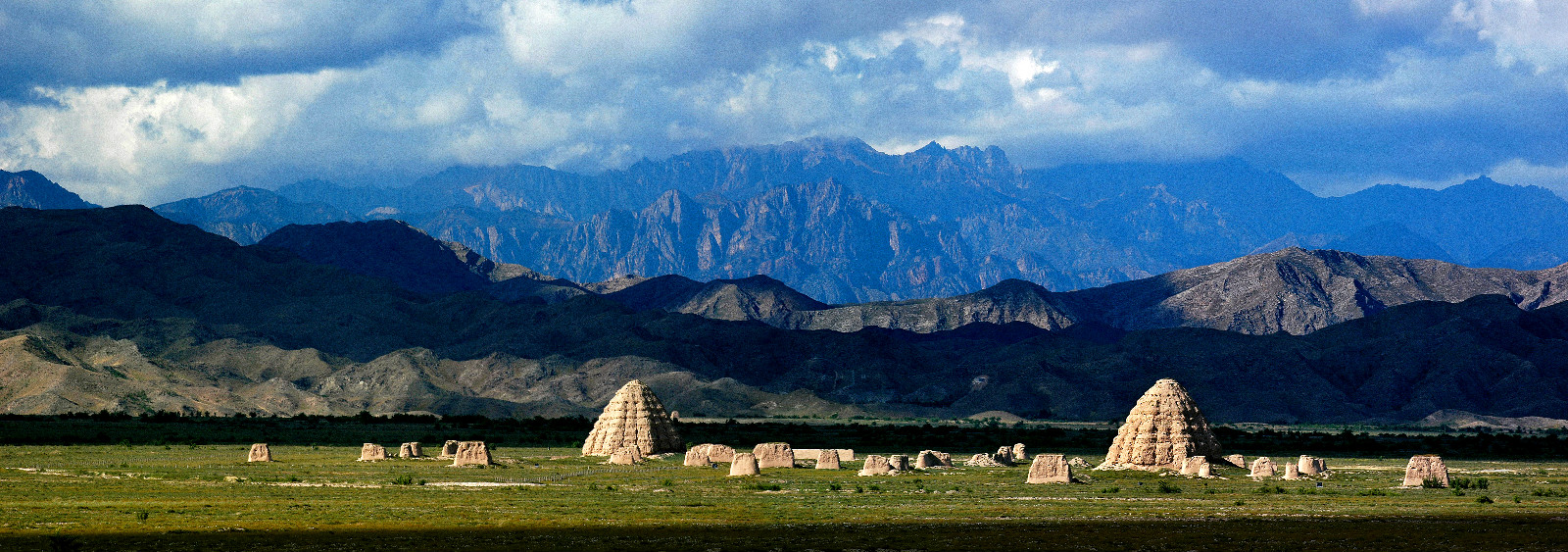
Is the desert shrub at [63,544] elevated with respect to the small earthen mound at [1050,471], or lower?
lower

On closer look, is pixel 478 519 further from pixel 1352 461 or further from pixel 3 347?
pixel 3 347

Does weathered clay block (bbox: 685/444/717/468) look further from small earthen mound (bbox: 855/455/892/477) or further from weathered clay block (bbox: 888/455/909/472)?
weathered clay block (bbox: 888/455/909/472)

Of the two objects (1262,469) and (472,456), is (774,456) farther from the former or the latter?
(1262,469)

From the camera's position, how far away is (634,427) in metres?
77.1

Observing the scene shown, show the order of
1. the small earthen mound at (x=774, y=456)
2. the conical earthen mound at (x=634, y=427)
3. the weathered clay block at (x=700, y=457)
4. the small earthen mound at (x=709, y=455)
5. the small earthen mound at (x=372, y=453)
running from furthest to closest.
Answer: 1. the conical earthen mound at (x=634, y=427)
2. the small earthen mound at (x=372, y=453)
3. the small earthen mound at (x=709, y=455)
4. the weathered clay block at (x=700, y=457)
5. the small earthen mound at (x=774, y=456)

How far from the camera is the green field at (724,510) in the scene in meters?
37.7

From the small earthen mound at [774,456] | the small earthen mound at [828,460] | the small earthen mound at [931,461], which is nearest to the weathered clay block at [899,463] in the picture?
the small earthen mound at [931,461]

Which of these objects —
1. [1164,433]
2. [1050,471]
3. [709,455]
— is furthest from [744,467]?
[1164,433]

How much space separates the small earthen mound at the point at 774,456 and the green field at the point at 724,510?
1521 mm

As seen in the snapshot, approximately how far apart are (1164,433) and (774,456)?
16.7 meters

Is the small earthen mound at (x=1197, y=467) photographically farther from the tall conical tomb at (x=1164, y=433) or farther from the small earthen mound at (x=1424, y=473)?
the small earthen mound at (x=1424, y=473)

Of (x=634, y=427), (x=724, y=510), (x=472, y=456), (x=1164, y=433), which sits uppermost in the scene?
(x=634, y=427)

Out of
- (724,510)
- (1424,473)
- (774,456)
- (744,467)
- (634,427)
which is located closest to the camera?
(724,510)

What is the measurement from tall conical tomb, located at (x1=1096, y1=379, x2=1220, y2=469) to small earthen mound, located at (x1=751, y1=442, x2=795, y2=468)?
44.9 ft
